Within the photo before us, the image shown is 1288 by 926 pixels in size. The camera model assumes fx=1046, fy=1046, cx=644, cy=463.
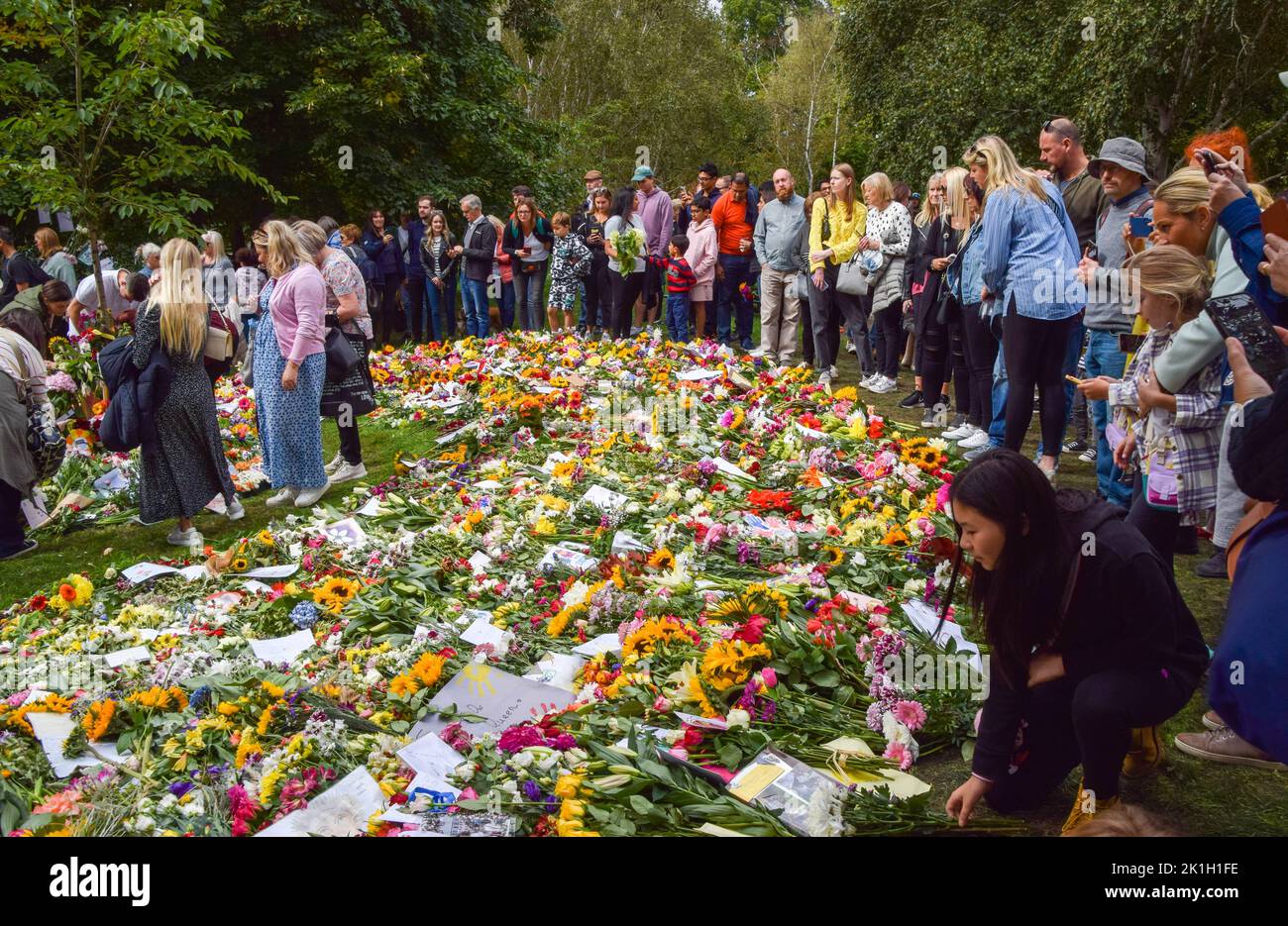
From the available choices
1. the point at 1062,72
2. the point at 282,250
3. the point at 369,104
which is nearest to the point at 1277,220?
the point at 282,250

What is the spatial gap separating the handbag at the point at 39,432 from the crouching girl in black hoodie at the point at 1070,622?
22.7ft

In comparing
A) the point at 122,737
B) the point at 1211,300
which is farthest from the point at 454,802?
the point at 1211,300

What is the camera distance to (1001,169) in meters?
6.79

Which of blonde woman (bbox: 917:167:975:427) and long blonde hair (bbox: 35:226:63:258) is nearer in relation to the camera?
blonde woman (bbox: 917:167:975:427)

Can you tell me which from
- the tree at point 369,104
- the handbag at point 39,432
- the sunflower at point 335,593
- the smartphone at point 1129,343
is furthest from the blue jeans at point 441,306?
the smartphone at point 1129,343

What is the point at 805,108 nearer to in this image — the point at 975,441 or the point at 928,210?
the point at 928,210

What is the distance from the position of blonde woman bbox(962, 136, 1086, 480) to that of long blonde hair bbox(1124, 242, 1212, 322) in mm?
1968

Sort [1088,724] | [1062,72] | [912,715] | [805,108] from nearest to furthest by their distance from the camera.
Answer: [1088,724], [912,715], [1062,72], [805,108]

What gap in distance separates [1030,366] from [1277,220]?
276cm

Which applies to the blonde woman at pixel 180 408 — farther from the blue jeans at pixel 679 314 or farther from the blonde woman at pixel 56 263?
the blonde woman at pixel 56 263

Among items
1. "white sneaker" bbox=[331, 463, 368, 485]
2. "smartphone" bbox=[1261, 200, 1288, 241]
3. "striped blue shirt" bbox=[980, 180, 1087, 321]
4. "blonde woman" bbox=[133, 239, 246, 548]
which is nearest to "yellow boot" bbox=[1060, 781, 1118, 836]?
"smartphone" bbox=[1261, 200, 1288, 241]

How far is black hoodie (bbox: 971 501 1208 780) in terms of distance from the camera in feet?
10.4

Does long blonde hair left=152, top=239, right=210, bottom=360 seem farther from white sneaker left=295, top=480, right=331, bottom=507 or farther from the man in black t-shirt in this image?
the man in black t-shirt

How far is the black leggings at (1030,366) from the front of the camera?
650 cm
